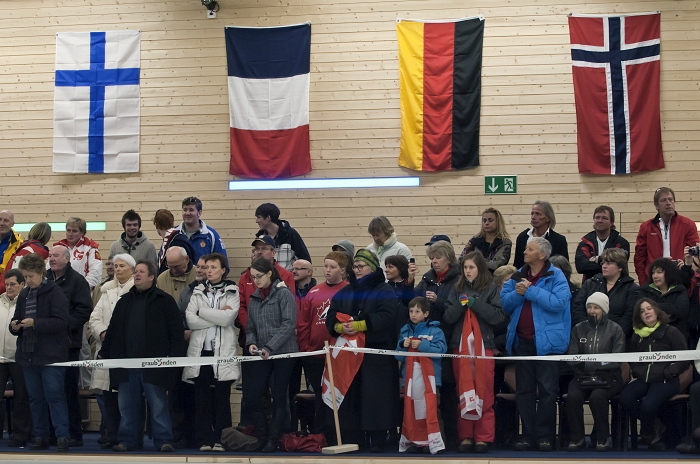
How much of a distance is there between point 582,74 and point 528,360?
14.3ft

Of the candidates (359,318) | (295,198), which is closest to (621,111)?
(295,198)

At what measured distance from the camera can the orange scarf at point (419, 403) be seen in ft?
23.7

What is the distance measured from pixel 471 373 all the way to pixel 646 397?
1.44 metres

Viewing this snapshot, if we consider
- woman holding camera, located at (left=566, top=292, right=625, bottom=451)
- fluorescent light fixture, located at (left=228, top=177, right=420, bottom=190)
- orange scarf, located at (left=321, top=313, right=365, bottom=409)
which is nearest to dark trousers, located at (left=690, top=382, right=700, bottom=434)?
woman holding camera, located at (left=566, top=292, right=625, bottom=451)

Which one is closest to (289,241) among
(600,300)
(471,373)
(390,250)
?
(390,250)

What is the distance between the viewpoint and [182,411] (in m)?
7.91

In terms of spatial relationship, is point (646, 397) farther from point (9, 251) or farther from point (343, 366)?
point (9, 251)

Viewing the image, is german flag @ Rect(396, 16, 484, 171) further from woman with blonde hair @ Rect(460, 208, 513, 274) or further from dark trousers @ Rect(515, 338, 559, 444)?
dark trousers @ Rect(515, 338, 559, 444)

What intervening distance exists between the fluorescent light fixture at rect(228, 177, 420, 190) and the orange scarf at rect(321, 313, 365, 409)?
3431 mm

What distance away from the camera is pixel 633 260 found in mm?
9992

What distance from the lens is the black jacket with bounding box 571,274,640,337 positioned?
765 centimetres

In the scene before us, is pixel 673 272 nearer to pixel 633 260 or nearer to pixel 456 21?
pixel 633 260

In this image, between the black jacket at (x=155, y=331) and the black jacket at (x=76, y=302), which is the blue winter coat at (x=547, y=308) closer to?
the black jacket at (x=155, y=331)

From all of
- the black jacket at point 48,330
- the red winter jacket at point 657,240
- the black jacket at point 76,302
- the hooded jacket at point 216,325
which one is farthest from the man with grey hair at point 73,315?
the red winter jacket at point 657,240
